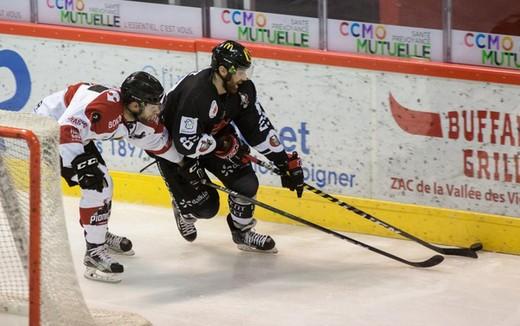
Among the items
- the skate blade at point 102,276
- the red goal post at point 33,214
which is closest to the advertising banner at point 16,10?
the skate blade at point 102,276

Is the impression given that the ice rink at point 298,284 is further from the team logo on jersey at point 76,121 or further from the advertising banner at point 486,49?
the advertising banner at point 486,49

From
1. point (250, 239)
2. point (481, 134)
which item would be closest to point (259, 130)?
point (250, 239)

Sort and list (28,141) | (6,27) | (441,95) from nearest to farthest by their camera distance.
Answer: (28,141) → (441,95) → (6,27)

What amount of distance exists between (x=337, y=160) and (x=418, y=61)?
708 mm

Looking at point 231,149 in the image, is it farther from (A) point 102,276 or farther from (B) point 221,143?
(A) point 102,276

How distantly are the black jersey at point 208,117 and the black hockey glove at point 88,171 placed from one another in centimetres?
44

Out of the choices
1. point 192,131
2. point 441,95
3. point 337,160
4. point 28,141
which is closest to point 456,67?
point 441,95

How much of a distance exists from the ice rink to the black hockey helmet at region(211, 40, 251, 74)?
40.8 inches

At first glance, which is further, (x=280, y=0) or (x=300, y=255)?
(x=280, y=0)

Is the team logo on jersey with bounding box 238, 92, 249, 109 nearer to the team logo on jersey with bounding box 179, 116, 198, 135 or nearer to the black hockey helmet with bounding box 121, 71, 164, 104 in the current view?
the team logo on jersey with bounding box 179, 116, 198, 135

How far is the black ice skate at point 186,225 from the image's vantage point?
710cm

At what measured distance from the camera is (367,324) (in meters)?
5.99

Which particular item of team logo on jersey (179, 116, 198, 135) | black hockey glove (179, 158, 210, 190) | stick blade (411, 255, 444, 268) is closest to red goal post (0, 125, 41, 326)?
team logo on jersey (179, 116, 198, 135)

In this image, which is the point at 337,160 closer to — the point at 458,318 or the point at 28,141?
the point at 458,318
